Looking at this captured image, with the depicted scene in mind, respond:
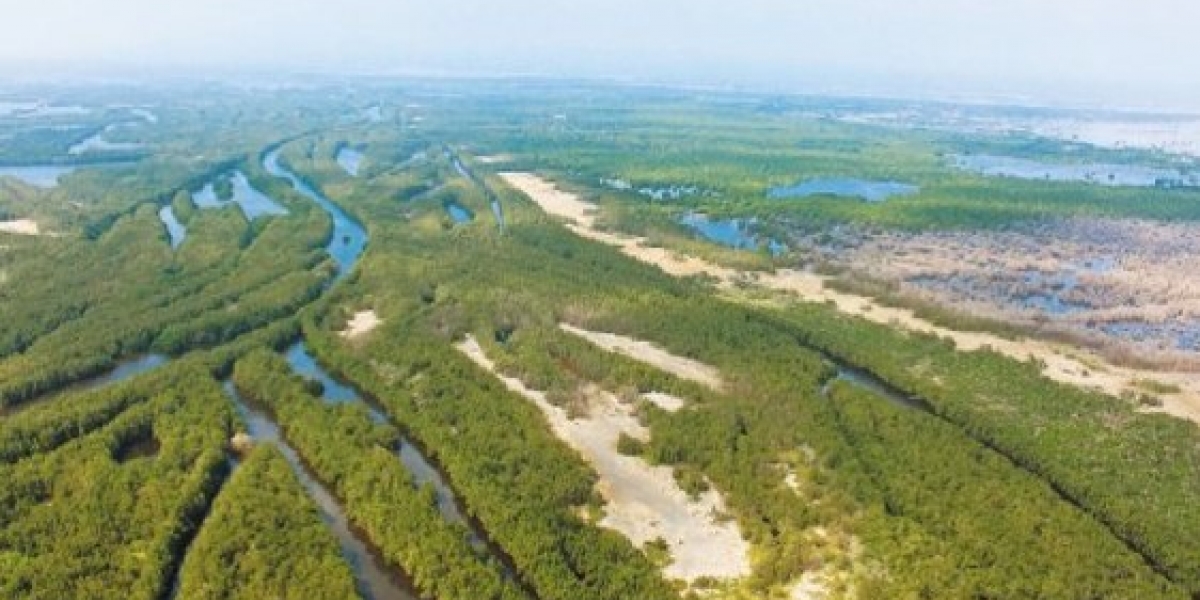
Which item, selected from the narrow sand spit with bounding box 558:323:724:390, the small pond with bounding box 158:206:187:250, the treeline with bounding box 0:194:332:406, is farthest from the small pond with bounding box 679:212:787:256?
the small pond with bounding box 158:206:187:250

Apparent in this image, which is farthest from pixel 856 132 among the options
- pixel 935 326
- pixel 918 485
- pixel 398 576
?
pixel 398 576

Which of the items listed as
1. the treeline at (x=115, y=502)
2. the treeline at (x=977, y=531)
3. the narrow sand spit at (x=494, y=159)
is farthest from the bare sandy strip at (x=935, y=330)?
the narrow sand spit at (x=494, y=159)

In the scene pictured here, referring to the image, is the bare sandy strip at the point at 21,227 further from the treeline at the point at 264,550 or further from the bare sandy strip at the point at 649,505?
the bare sandy strip at the point at 649,505

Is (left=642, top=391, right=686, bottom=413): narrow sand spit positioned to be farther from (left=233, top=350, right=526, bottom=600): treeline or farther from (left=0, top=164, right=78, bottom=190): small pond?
Result: (left=0, top=164, right=78, bottom=190): small pond

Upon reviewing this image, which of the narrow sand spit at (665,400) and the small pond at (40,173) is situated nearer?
the narrow sand spit at (665,400)

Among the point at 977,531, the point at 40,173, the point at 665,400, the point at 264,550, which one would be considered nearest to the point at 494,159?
the point at 40,173

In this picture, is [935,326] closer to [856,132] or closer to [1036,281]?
[1036,281]

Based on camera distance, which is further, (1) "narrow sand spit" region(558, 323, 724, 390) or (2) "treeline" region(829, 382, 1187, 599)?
(1) "narrow sand spit" region(558, 323, 724, 390)

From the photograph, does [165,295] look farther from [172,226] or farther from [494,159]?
[494,159]
